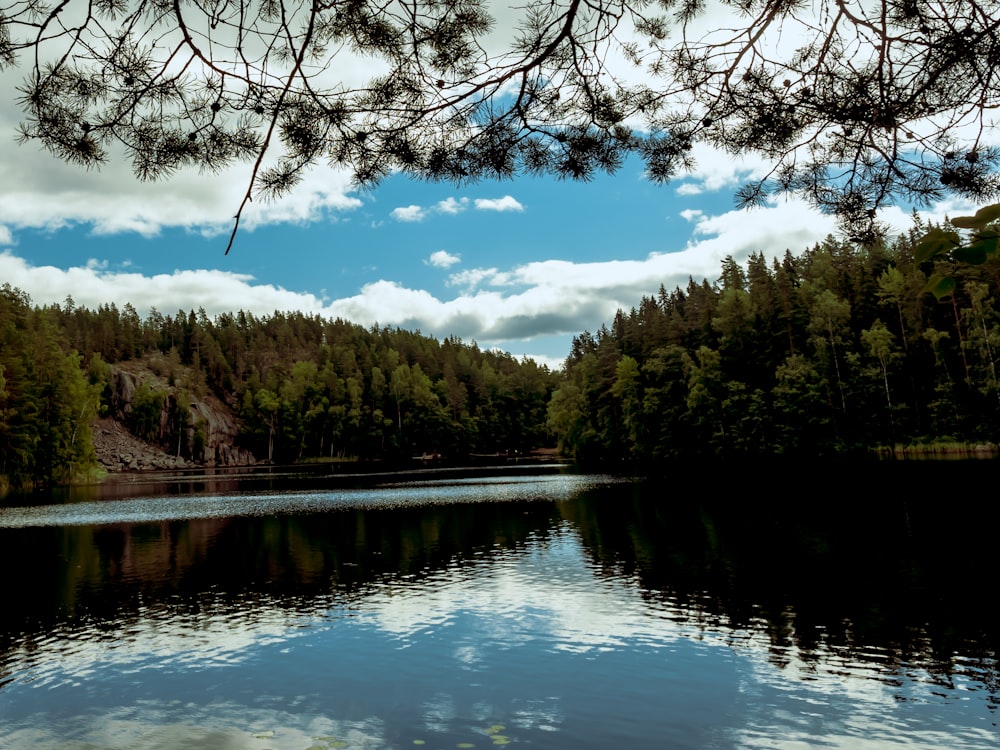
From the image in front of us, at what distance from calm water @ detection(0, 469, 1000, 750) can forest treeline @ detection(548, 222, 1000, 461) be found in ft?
119

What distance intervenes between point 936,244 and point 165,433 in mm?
163119

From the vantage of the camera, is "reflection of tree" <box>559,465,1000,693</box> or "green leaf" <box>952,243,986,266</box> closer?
"green leaf" <box>952,243,986,266</box>

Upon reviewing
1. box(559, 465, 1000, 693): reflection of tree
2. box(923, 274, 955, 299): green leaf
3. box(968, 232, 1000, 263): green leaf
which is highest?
A: box(968, 232, 1000, 263): green leaf

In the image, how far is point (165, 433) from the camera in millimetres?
148500

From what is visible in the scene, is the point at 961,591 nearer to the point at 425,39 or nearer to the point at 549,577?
the point at 549,577

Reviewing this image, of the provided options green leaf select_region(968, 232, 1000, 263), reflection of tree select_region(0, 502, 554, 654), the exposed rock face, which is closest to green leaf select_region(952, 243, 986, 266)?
green leaf select_region(968, 232, 1000, 263)

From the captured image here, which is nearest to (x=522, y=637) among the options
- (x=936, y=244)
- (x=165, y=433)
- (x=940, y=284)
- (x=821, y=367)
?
(x=940, y=284)

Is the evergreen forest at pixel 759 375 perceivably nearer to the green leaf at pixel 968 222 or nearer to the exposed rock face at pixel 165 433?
the green leaf at pixel 968 222

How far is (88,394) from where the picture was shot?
3095 inches

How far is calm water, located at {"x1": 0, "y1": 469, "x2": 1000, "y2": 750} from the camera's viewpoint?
10156mm

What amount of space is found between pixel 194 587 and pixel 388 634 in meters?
8.40

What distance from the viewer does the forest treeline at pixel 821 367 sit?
59.0 m

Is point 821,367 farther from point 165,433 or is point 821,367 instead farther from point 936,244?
point 165,433

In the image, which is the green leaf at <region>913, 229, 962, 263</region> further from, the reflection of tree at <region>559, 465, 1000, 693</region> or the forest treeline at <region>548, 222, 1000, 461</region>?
the forest treeline at <region>548, 222, 1000, 461</region>
